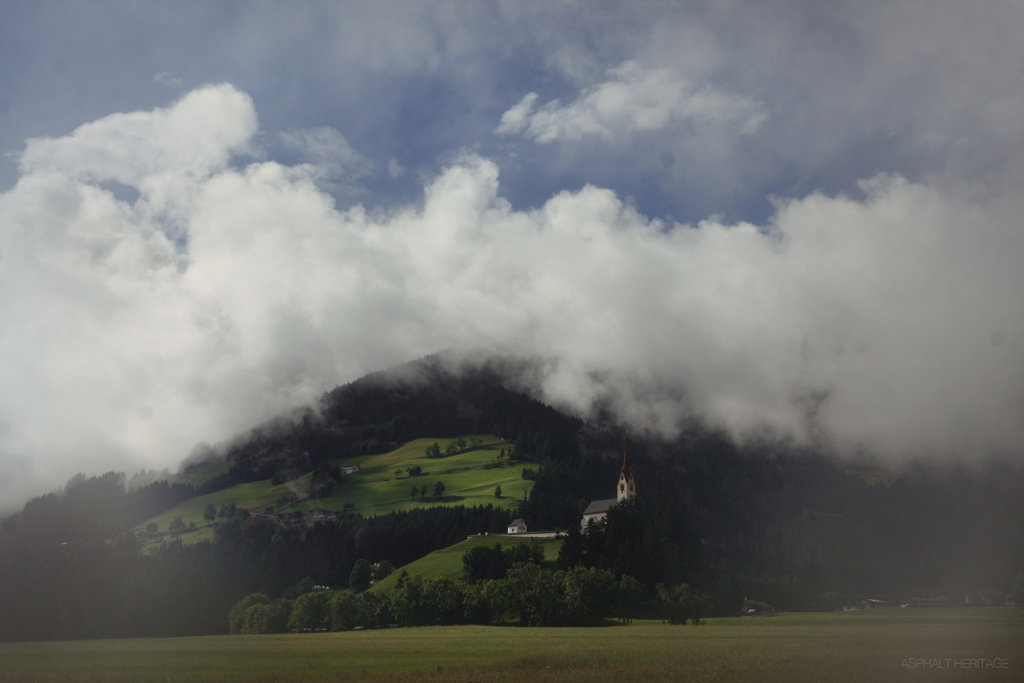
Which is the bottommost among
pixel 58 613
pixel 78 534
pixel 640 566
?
pixel 640 566

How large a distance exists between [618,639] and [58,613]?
9463 centimetres

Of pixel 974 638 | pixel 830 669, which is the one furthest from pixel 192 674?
pixel 974 638

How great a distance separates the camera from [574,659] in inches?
2328

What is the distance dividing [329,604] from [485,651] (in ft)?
237

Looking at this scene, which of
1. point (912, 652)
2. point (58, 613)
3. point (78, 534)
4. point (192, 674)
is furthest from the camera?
point (78, 534)

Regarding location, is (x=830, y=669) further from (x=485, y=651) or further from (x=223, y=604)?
(x=223, y=604)

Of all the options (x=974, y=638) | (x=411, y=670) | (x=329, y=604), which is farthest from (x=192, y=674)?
(x=329, y=604)

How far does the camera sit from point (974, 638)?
72625 millimetres

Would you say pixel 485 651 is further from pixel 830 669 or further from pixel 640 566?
pixel 640 566

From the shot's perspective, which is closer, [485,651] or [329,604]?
[485,651]

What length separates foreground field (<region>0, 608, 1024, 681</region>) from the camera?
165 ft

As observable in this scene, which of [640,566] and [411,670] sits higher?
[411,670]

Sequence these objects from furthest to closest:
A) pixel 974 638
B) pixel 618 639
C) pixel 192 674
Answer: pixel 618 639 < pixel 974 638 < pixel 192 674

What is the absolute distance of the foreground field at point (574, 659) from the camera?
50.2m
